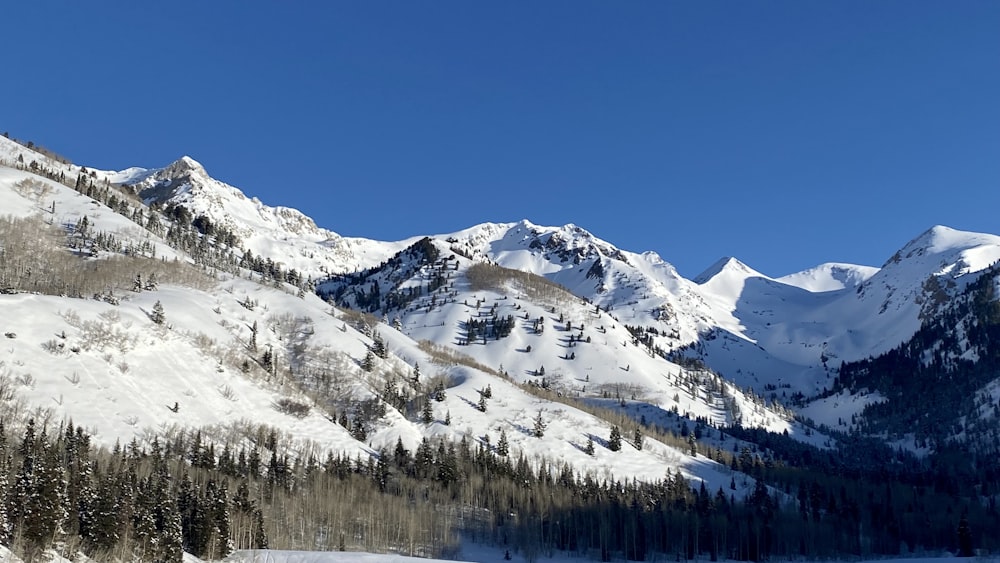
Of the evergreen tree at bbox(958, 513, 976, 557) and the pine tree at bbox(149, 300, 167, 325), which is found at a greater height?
the pine tree at bbox(149, 300, 167, 325)

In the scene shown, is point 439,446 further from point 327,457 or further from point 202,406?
point 202,406

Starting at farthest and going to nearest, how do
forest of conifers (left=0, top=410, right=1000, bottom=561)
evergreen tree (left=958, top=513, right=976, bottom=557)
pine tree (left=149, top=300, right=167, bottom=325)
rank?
pine tree (left=149, top=300, right=167, bottom=325), evergreen tree (left=958, top=513, right=976, bottom=557), forest of conifers (left=0, top=410, right=1000, bottom=561)

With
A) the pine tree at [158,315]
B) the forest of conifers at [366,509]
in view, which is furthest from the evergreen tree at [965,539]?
the pine tree at [158,315]

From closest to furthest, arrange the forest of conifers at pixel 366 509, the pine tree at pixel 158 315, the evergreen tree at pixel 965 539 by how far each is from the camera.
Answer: the forest of conifers at pixel 366 509 → the evergreen tree at pixel 965 539 → the pine tree at pixel 158 315

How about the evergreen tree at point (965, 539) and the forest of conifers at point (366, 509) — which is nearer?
the forest of conifers at point (366, 509)

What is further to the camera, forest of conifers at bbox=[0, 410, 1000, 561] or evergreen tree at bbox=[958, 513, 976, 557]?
evergreen tree at bbox=[958, 513, 976, 557]

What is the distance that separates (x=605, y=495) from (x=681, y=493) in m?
25.3

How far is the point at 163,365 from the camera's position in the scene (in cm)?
17412

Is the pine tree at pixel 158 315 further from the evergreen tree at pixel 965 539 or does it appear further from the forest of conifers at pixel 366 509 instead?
the evergreen tree at pixel 965 539

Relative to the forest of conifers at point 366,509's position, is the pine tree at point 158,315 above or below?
above

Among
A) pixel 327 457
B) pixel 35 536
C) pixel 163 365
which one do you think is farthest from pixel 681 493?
pixel 35 536

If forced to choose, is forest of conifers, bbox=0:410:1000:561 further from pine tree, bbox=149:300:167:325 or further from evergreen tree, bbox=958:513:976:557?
pine tree, bbox=149:300:167:325

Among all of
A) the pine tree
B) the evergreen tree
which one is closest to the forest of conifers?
the evergreen tree

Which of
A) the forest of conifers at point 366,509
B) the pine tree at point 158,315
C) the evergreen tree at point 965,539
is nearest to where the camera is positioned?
the forest of conifers at point 366,509
